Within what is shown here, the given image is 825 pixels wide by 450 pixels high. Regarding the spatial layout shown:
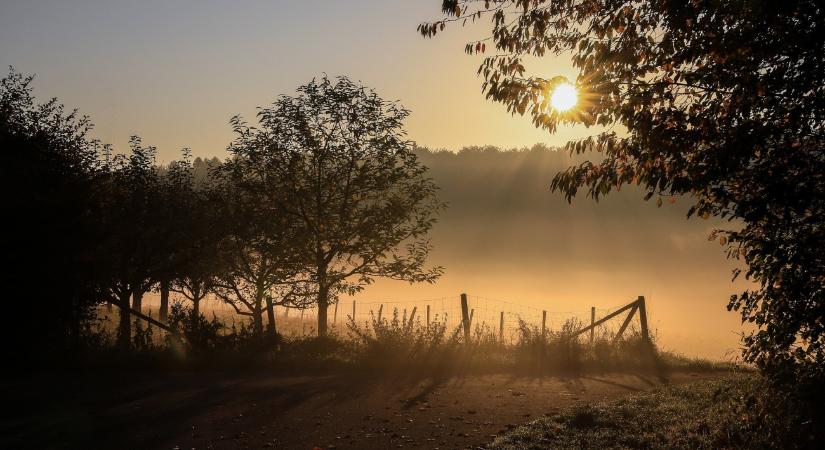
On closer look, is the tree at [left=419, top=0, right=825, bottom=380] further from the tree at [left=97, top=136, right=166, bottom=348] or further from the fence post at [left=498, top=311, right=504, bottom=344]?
the tree at [left=97, top=136, right=166, bottom=348]

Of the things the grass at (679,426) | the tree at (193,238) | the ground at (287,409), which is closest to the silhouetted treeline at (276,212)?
the tree at (193,238)

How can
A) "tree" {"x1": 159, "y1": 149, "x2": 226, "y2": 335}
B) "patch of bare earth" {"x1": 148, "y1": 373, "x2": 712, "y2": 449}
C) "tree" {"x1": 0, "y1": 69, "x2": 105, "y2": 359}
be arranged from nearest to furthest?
"patch of bare earth" {"x1": 148, "y1": 373, "x2": 712, "y2": 449} < "tree" {"x1": 0, "y1": 69, "x2": 105, "y2": 359} < "tree" {"x1": 159, "y1": 149, "x2": 226, "y2": 335}

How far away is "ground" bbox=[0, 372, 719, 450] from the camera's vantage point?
990cm

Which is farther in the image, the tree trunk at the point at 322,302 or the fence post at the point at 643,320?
the tree trunk at the point at 322,302

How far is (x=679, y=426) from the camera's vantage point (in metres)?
9.90

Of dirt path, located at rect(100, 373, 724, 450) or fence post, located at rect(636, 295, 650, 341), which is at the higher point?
fence post, located at rect(636, 295, 650, 341)

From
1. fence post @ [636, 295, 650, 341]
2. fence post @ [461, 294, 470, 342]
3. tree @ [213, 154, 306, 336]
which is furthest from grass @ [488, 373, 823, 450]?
tree @ [213, 154, 306, 336]

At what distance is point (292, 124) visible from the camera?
2480 centimetres

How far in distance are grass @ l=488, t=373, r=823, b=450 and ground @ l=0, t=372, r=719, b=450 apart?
877mm

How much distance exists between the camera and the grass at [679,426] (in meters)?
7.97

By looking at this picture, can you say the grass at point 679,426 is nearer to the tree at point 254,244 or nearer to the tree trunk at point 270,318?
the tree trunk at point 270,318

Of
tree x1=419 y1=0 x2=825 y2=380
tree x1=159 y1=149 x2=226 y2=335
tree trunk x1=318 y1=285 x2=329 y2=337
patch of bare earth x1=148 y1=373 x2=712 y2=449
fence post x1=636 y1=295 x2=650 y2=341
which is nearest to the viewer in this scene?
tree x1=419 y1=0 x2=825 y2=380

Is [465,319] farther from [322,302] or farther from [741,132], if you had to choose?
[741,132]

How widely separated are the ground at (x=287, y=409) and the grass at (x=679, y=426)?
877mm
